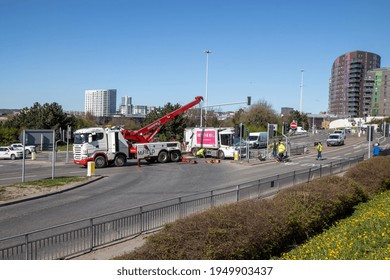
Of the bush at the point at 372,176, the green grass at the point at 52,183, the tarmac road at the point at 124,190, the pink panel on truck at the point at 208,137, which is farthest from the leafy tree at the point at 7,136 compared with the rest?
the bush at the point at 372,176

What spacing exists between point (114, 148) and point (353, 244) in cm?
2356

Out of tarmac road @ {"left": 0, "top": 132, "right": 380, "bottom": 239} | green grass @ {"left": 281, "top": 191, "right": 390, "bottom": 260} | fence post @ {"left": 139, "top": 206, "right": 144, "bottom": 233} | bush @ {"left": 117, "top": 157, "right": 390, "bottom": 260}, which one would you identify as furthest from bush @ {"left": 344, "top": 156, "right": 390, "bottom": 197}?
fence post @ {"left": 139, "top": 206, "right": 144, "bottom": 233}

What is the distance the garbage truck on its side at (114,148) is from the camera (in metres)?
29.2

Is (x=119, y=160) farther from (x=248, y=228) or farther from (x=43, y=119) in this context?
(x=43, y=119)

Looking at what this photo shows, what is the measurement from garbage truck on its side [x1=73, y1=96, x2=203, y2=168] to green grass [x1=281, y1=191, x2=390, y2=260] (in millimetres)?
21624

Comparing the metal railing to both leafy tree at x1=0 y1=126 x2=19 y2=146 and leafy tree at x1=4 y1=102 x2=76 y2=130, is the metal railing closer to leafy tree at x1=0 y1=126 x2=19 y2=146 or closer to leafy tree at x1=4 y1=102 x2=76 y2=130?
leafy tree at x1=0 y1=126 x2=19 y2=146

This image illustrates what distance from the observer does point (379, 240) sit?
9.01 metres

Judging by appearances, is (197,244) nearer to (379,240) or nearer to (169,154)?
(379,240)

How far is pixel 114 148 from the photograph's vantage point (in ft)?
99.2

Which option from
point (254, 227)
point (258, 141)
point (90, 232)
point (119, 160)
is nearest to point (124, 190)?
point (90, 232)

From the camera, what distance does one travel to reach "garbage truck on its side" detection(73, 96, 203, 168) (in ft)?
95.8

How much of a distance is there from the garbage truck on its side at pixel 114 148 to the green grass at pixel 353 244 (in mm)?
21624

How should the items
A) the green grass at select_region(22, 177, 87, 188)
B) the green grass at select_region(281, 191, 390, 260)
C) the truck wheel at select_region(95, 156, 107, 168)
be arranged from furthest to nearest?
the truck wheel at select_region(95, 156, 107, 168), the green grass at select_region(22, 177, 87, 188), the green grass at select_region(281, 191, 390, 260)

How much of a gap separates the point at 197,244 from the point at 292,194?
5.40 m
